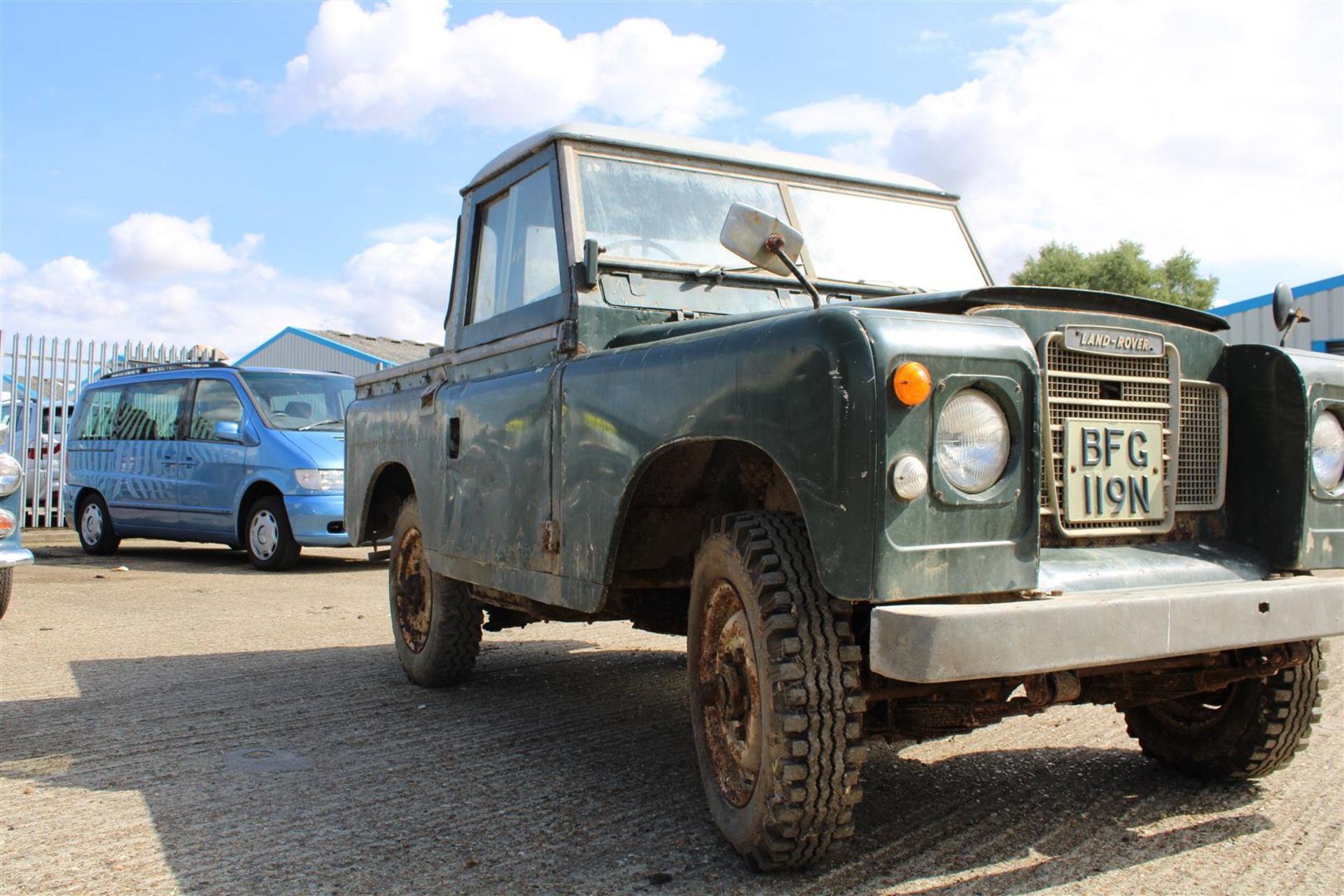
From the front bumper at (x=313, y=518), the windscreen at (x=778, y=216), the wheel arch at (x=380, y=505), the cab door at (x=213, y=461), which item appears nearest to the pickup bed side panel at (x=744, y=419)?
the windscreen at (x=778, y=216)

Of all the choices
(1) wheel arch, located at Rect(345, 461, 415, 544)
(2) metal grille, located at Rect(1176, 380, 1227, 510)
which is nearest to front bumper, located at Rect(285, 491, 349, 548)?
Answer: (1) wheel arch, located at Rect(345, 461, 415, 544)

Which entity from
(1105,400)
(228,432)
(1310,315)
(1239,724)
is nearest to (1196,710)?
(1239,724)

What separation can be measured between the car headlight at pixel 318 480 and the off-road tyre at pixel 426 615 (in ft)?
17.4

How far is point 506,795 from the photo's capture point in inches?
144

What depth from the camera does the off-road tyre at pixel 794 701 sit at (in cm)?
265

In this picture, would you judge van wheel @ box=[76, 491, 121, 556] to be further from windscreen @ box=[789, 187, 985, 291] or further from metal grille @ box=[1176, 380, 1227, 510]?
metal grille @ box=[1176, 380, 1227, 510]

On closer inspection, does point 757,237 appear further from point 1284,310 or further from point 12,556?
point 12,556

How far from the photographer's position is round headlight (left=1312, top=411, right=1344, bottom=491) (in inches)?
125

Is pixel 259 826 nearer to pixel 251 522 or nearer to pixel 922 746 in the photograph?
pixel 922 746

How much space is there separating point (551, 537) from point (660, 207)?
136 centimetres

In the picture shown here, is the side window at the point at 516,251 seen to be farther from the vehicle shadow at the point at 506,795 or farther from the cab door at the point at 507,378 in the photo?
the vehicle shadow at the point at 506,795

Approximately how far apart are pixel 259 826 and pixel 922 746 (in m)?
2.28

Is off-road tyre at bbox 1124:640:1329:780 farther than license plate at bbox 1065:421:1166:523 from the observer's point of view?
Yes

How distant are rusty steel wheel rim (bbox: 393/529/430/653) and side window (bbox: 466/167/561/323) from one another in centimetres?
118
